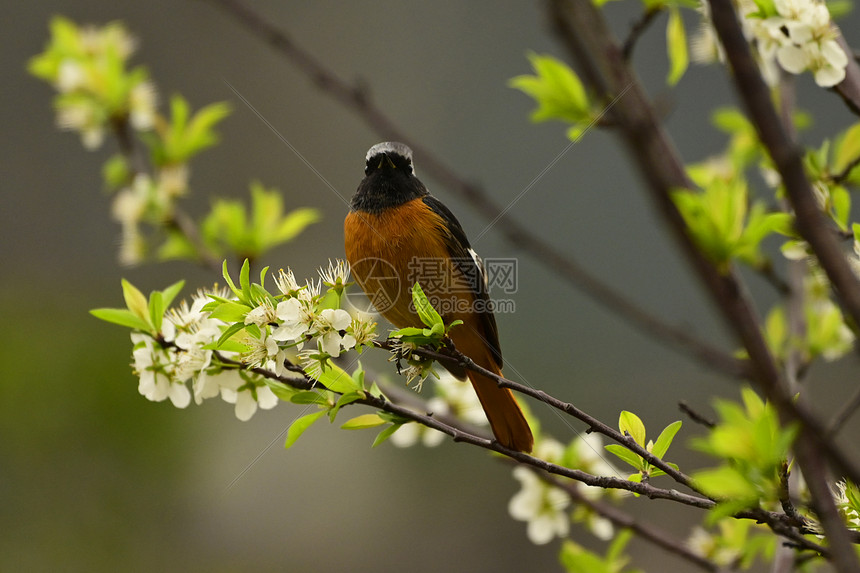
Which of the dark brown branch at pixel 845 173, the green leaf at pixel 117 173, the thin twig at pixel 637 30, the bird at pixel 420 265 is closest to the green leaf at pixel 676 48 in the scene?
the thin twig at pixel 637 30

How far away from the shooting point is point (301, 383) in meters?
1.42

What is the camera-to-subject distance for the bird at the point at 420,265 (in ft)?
6.79

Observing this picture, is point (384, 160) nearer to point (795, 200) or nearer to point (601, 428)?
point (601, 428)

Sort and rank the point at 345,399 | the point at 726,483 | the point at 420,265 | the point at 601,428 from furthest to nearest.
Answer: the point at 420,265 < the point at 345,399 < the point at 601,428 < the point at 726,483

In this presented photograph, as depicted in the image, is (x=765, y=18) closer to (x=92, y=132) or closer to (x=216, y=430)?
(x=92, y=132)

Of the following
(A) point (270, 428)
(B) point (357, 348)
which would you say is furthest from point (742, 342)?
(A) point (270, 428)

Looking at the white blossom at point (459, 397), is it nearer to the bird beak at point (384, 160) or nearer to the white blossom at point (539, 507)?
the white blossom at point (539, 507)

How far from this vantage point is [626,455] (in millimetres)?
1301

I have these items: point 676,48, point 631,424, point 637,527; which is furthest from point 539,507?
point 676,48

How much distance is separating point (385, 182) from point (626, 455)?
4.37 ft

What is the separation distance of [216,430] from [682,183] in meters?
4.87

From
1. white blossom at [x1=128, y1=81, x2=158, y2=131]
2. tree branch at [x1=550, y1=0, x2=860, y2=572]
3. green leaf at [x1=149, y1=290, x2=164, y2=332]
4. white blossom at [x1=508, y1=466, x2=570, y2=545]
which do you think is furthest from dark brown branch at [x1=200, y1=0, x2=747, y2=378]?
white blossom at [x1=128, y1=81, x2=158, y2=131]

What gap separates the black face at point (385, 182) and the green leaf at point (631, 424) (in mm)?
1136

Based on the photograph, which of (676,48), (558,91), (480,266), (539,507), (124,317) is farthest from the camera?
(480,266)
